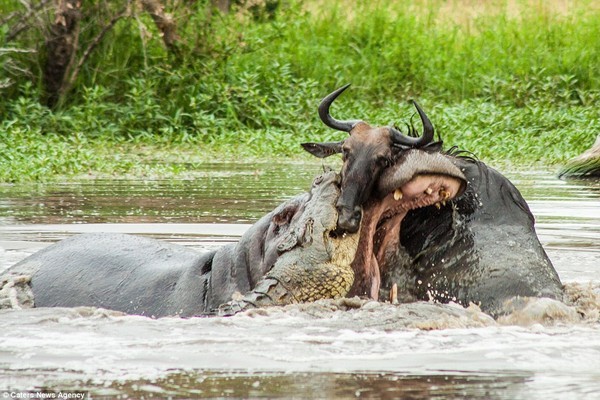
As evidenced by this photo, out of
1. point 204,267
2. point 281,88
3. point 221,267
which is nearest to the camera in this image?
point 221,267

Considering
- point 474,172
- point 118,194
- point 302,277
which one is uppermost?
point 474,172

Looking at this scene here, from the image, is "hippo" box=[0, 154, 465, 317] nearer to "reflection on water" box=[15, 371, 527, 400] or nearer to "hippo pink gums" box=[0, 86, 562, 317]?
"hippo pink gums" box=[0, 86, 562, 317]

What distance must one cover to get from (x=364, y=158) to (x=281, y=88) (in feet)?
30.8

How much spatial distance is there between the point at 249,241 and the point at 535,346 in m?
1.00

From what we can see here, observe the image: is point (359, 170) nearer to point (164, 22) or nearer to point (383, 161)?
point (383, 161)

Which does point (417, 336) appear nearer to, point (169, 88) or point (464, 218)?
point (464, 218)

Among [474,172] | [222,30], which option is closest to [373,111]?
[222,30]

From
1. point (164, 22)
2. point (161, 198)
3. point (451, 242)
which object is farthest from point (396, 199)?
point (164, 22)

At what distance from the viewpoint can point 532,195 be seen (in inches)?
345

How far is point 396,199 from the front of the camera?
404 centimetres

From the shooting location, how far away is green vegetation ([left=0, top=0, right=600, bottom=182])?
11.5 meters

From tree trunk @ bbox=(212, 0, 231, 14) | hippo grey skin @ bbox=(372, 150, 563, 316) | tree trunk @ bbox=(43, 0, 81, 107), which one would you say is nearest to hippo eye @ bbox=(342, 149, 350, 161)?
hippo grey skin @ bbox=(372, 150, 563, 316)

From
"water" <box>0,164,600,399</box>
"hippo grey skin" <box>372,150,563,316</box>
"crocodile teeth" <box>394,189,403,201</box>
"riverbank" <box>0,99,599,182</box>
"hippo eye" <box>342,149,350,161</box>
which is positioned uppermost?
"hippo eye" <box>342,149,350,161</box>

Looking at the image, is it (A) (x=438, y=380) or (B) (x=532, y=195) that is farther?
(B) (x=532, y=195)
